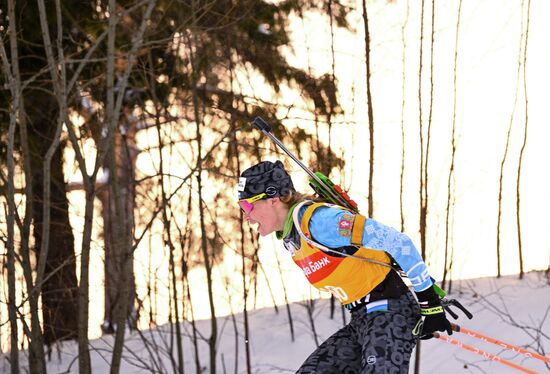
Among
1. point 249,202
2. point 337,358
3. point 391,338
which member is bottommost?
point 337,358

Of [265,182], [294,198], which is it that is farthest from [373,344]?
[265,182]

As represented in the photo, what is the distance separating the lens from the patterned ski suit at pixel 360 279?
119 inches

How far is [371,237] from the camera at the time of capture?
3.00m

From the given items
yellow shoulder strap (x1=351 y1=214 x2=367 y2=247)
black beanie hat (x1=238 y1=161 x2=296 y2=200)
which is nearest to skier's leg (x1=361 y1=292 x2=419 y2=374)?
yellow shoulder strap (x1=351 y1=214 x2=367 y2=247)

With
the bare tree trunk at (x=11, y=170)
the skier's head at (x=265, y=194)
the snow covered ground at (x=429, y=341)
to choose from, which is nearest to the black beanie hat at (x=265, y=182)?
the skier's head at (x=265, y=194)

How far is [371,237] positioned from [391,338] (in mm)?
A: 414

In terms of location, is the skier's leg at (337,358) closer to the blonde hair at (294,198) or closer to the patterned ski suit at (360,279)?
the patterned ski suit at (360,279)

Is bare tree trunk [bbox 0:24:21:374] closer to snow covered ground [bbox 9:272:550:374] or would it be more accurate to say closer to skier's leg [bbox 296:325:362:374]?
snow covered ground [bbox 9:272:550:374]

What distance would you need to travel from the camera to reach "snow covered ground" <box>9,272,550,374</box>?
7.13 m

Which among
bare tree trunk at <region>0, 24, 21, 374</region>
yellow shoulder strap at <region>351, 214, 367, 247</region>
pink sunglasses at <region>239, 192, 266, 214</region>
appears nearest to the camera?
yellow shoulder strap at <region>351, 214, 367, 247</region>

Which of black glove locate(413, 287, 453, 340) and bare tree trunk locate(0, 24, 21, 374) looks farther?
bare tree trunk locate(0, 24, 21, 374)

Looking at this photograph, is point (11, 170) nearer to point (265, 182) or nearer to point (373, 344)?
point (265, 182)

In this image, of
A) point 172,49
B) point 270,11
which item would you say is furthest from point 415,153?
point 172,49

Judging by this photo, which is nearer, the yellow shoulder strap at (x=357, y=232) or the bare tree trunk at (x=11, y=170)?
the yellow shoulder strap at (x=357, y=232)
